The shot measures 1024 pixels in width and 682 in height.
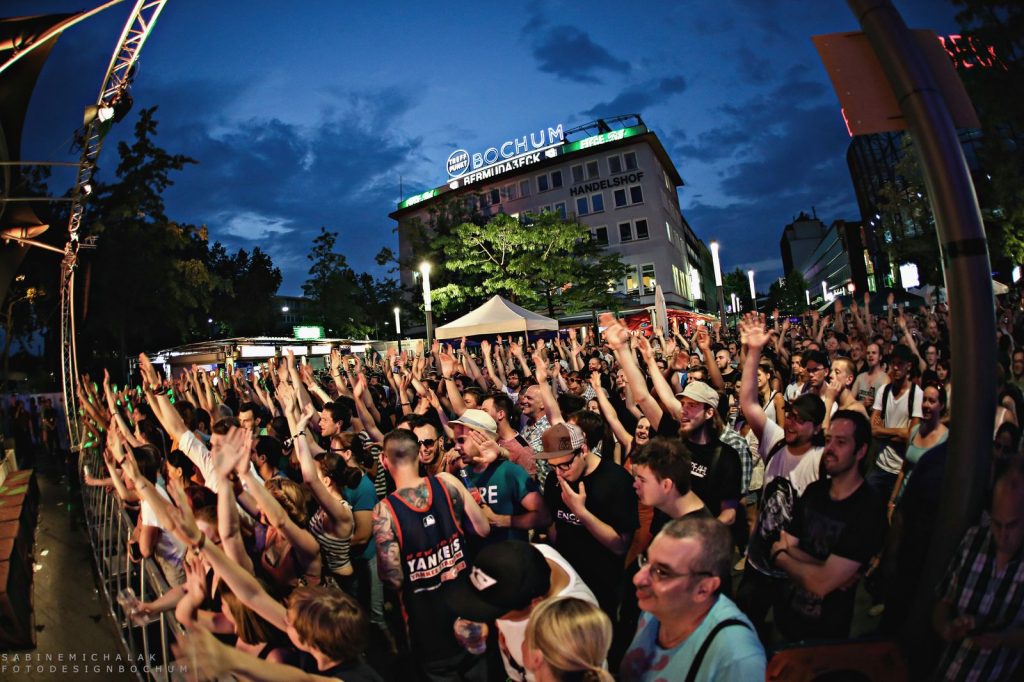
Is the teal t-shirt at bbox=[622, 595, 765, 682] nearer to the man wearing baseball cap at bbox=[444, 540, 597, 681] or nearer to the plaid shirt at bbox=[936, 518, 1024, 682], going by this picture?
the man wearing baseball cap at bbox=[444, 540, 597, 681]

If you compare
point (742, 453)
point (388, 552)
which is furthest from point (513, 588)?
point (742, 453)

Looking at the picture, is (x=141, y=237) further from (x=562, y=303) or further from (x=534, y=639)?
(x=534, y=639)

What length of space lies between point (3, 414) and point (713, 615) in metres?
20.1

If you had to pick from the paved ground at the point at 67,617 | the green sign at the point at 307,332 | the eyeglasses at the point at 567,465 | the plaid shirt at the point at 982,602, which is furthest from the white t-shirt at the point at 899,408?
the green sign at the point at 307,332

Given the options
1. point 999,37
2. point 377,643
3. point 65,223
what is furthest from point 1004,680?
point 65,223

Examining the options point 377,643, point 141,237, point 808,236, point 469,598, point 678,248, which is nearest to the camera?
point 469,598

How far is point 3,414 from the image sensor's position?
15508 mm

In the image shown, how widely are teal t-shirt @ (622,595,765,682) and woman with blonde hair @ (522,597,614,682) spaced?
358 mm

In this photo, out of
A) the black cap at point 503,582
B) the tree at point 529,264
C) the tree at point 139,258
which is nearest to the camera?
the black cap at point 503,582

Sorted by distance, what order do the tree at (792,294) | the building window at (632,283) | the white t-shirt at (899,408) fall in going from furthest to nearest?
the tree at (792,294)
the building window at (632,283)
the white t-shirt at (899,408)

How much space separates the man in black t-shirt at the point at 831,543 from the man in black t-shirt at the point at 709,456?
2.58ft

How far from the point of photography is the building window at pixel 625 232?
48.8 meters

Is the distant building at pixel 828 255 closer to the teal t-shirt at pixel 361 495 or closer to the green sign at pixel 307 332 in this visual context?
the green sign at pixel 307 332

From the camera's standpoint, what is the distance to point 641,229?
159ft
